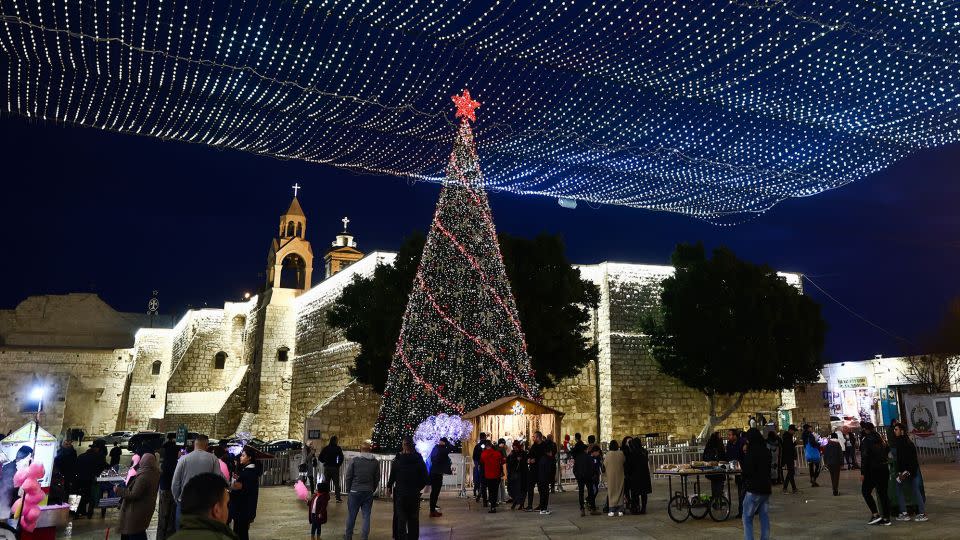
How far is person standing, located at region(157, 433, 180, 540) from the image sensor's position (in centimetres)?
725

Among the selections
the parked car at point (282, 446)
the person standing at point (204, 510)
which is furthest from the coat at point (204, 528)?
the parked car at point (282, 446)

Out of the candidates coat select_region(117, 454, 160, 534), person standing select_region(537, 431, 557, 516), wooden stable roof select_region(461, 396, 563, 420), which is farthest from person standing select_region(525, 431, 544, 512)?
coat select_region(117, 454, 160, 534)

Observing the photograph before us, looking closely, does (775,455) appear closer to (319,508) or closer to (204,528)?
(319,508)

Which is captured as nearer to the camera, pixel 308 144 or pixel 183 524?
pixel 183 524

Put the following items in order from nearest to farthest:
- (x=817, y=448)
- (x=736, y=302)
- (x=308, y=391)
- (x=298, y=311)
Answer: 1. (x=817, y=448)
2. (x=736, y=302)
3. (x=308, y=391)
4. (x=298, y=311)

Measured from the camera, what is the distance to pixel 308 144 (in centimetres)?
1014

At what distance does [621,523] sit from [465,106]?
10.2m

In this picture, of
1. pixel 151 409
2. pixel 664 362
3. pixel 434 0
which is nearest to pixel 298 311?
pixel 151 409

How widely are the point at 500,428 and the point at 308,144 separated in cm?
938

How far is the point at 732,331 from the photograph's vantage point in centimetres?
2261

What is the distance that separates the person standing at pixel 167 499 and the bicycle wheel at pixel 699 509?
6.65 meters

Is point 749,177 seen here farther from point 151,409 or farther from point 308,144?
point 151,409

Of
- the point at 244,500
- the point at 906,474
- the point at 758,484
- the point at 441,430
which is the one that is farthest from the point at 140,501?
the point at 441,430

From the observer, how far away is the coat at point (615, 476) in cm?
957
